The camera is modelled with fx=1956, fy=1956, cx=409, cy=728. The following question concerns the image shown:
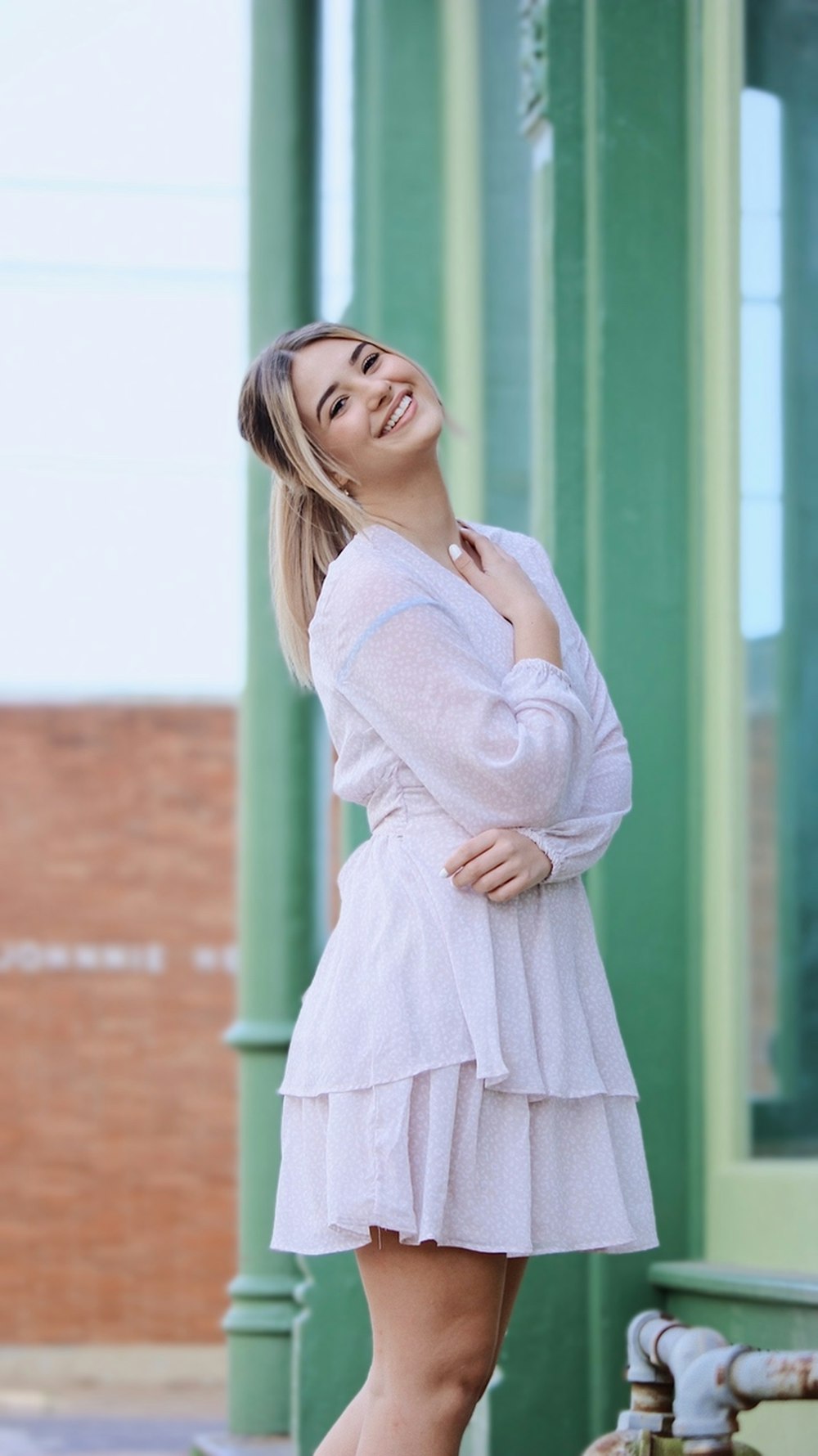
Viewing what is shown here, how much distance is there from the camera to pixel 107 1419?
928 centimetres

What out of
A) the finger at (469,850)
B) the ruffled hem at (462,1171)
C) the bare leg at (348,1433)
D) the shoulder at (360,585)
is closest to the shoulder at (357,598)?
the shoulder at (360,585)

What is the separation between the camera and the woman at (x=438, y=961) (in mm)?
1827

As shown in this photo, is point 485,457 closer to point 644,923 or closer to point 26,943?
point 644,923

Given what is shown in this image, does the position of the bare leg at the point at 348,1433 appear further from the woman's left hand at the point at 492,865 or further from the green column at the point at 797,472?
the green column at the point at 797,472

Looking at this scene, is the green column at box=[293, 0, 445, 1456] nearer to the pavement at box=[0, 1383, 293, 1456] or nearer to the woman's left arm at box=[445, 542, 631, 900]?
the woman's left arm at box=[445, 542, 631, 900]

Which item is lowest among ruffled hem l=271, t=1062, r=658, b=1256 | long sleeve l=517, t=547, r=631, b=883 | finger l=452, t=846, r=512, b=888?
ruffled hem l=271, t=1062, r=658, b=1256

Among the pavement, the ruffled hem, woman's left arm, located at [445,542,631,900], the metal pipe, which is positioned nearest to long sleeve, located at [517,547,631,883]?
woman's left arm, located at [445,542,631,900]

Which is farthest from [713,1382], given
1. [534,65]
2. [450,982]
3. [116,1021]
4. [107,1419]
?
[116,1021]

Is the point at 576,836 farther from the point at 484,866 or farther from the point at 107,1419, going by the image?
the point at 107,1419

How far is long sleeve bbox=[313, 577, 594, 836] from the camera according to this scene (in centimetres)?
187

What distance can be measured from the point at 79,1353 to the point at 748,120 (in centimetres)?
969

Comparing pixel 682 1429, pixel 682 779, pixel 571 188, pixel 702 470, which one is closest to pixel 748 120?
pixel 571 188

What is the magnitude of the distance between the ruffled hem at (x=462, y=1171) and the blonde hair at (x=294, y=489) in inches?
21.6

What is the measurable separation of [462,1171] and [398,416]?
780mm
